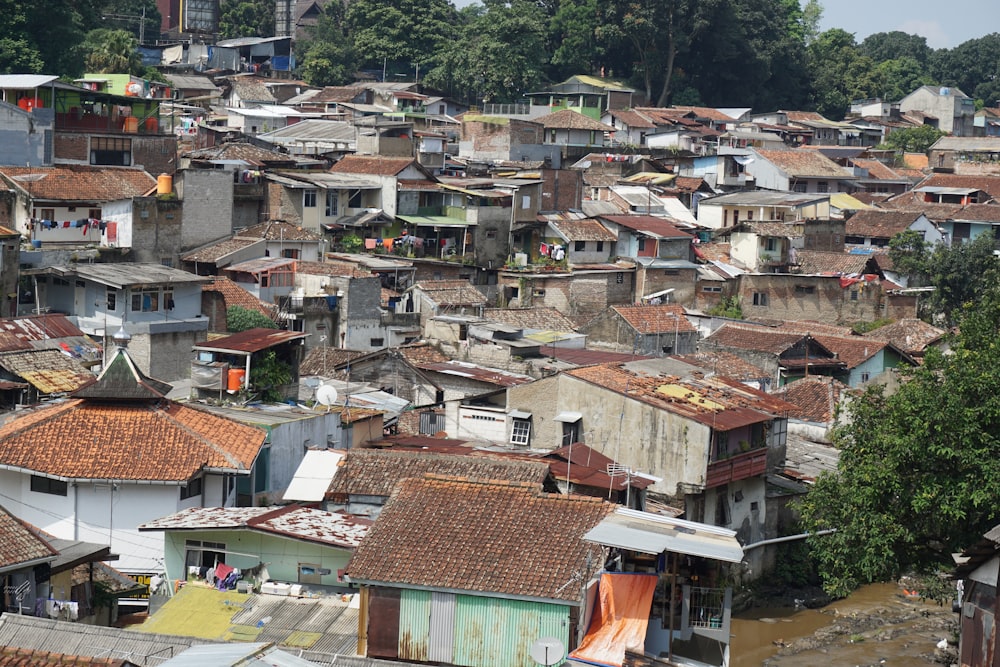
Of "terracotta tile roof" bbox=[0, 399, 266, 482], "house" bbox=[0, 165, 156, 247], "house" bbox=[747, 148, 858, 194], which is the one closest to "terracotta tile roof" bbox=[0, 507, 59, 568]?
"terracotta tile roof" bbox=[0, 399, 266, 482]

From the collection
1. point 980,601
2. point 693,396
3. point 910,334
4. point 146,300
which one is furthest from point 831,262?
point 980,601

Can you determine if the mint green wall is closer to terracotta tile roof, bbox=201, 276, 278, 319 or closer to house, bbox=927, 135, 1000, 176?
terracotta tile roof, bbox=201, 276, 278, 319

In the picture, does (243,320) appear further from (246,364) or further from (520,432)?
(520,432)

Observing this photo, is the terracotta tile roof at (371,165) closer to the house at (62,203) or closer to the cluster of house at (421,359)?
the cluster of house at (421,359)

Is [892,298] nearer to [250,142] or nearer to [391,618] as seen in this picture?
[250,142]

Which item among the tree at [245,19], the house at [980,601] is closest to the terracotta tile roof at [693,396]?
the house at [980,601]

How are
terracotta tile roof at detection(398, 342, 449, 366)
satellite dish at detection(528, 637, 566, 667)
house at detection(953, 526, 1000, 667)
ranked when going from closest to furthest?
satellite dish at detection(528, 637, 566, 667)
house at detection(953, 526, 1000, 667)
terracotta tile roof at detection(398, 342, 449, 366)

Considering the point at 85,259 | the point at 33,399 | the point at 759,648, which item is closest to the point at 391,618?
the point at 759,648
